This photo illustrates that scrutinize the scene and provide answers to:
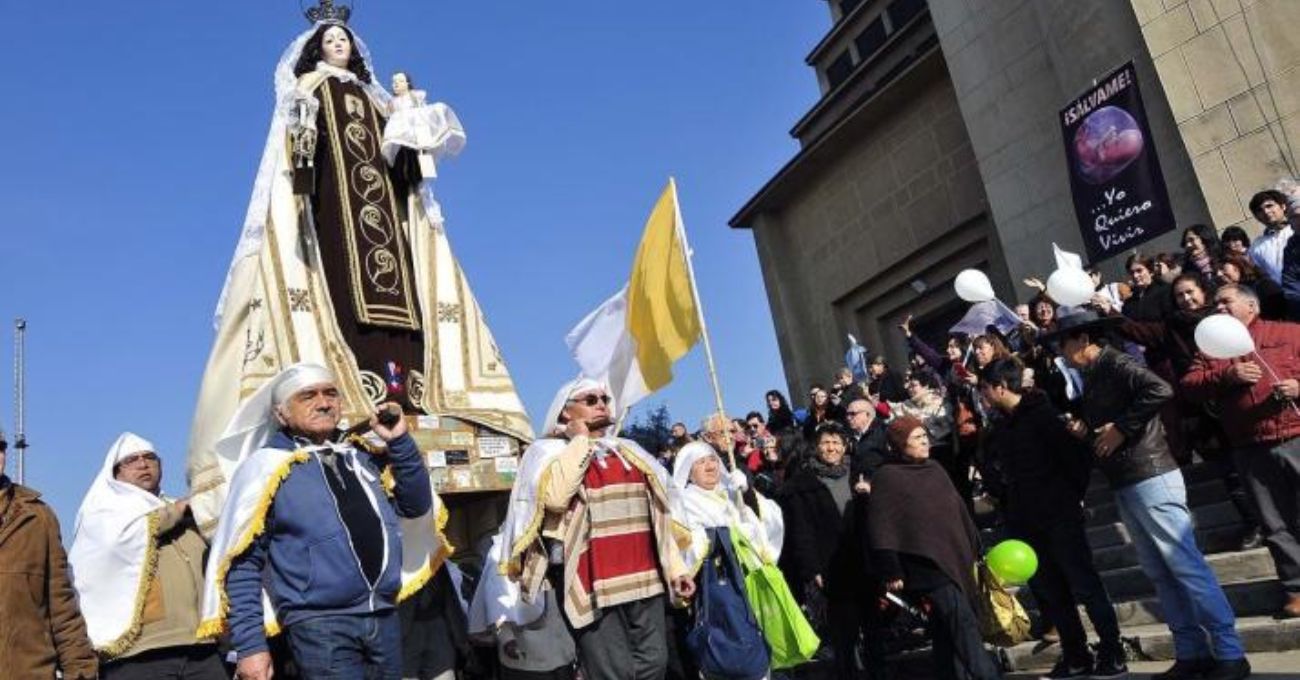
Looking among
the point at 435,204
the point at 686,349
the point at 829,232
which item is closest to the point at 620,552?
the point at 686,349

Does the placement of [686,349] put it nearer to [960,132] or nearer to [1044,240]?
[1044,240]

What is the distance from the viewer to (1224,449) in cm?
499

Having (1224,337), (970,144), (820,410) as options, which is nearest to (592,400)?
(1224,337)

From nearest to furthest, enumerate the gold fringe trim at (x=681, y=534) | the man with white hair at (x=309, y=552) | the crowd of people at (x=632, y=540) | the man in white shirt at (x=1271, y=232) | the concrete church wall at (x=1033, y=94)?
the man with white hair at (x=309, y=552)
the crowd of people at (x=632, y=540)
the gold fringe trim at (x=681, y=534)
the man in white shirt at (x=1271, y=232)
the concrete church wall at (x=1033, y=94)

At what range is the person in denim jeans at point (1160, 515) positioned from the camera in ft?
13.8

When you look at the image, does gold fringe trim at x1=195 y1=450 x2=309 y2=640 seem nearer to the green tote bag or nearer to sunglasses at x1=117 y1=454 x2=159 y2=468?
sunglasses at x1=117 y1=454 x2=159 y2=468

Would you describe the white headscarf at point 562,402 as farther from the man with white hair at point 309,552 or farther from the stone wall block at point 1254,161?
the stone wall block at point 1254,161

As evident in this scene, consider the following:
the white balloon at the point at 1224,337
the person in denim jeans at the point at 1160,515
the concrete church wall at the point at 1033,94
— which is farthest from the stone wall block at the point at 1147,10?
the person in denim jeans at the point at 1160,515

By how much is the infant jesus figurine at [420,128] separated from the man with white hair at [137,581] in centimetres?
380

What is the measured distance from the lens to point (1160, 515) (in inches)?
171

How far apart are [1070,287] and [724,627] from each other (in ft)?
11.3

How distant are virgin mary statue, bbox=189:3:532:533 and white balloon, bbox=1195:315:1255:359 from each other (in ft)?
14.4

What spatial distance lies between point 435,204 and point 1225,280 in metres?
5.82

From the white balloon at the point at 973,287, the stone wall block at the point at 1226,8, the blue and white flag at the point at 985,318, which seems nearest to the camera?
the white balloon at the point at 973,287
